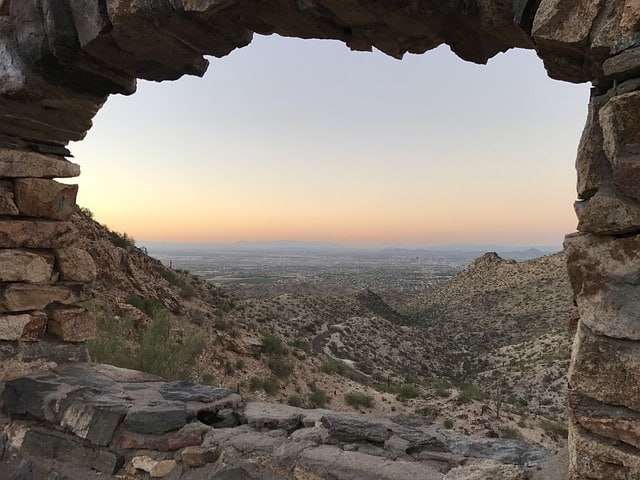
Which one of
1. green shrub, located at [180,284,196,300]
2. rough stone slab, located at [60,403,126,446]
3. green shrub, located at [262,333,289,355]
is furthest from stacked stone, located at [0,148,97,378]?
green shrub, located at [180,284,196,300]

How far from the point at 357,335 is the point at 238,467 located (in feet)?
71.5

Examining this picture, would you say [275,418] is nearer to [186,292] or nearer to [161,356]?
[161,356]

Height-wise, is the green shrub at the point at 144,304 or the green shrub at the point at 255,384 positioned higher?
the green shrub at the point at 144,304

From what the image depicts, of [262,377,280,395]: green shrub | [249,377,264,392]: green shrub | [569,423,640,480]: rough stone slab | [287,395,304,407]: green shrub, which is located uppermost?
[569,423,640,480]: rough stone slab

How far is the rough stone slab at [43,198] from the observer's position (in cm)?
359

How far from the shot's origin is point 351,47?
98.6 inches

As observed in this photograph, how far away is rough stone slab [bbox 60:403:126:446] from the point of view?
9.40 feet

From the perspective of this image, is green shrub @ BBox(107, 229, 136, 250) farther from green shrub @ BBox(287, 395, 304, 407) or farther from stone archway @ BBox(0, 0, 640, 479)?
stone archway @ BBox(0, 0, 640, 479)

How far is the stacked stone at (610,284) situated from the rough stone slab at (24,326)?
3.43 m

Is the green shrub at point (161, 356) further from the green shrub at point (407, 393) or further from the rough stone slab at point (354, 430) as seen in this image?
the green shrub at point (407, 393)

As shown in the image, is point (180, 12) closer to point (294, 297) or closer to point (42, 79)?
point (42, 79)

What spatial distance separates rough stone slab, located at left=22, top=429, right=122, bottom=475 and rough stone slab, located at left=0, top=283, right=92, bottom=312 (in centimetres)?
87

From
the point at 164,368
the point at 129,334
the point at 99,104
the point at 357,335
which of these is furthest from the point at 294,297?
the point at 99,104

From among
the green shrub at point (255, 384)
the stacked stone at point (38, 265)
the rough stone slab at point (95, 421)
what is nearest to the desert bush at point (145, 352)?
the green shrub at point (255, 384)
